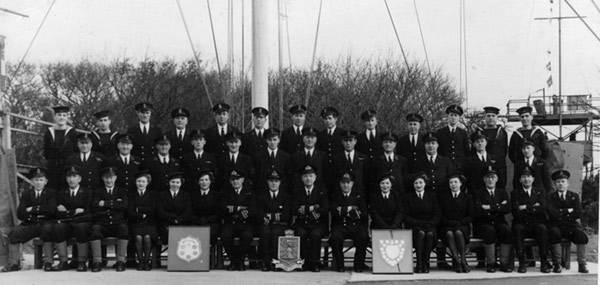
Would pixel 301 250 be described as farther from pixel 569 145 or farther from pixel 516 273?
pixel 569 145

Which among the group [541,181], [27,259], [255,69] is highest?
[255,69]

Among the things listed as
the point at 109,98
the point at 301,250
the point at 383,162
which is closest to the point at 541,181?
the point at 383,162

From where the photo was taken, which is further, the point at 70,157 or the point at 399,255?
the point at 70,157

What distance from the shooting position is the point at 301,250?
31.3 ft

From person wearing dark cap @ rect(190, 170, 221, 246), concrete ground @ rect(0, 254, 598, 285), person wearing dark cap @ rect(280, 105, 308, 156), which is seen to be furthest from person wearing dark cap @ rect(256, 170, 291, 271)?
person wearing dark cap @ rect(280, 105, 308, 156)

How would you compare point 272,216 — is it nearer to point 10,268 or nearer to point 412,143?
point 412,143

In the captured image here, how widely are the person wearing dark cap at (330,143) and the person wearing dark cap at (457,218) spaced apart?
4.79 feet

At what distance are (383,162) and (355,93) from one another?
2734 centimetres

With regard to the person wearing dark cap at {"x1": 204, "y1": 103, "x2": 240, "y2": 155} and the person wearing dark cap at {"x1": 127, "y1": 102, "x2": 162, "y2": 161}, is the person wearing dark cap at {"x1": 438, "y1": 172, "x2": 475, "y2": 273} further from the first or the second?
the person wearing dark cap at {"x1": 127, "y1": 102, "x2": 162, "y2": 161}

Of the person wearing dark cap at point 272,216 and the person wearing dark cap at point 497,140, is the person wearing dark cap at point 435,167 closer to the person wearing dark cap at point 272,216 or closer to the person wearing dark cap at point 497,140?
Answer: the person wearing dark cap at point 497,140

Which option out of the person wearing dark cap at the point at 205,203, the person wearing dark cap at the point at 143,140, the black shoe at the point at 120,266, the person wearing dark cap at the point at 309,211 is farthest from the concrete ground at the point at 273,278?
the person wearing dark cap at the point at 143,140

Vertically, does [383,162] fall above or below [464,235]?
above

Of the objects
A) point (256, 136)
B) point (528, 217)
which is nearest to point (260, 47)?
point (256, 136)

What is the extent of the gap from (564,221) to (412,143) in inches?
85.8
